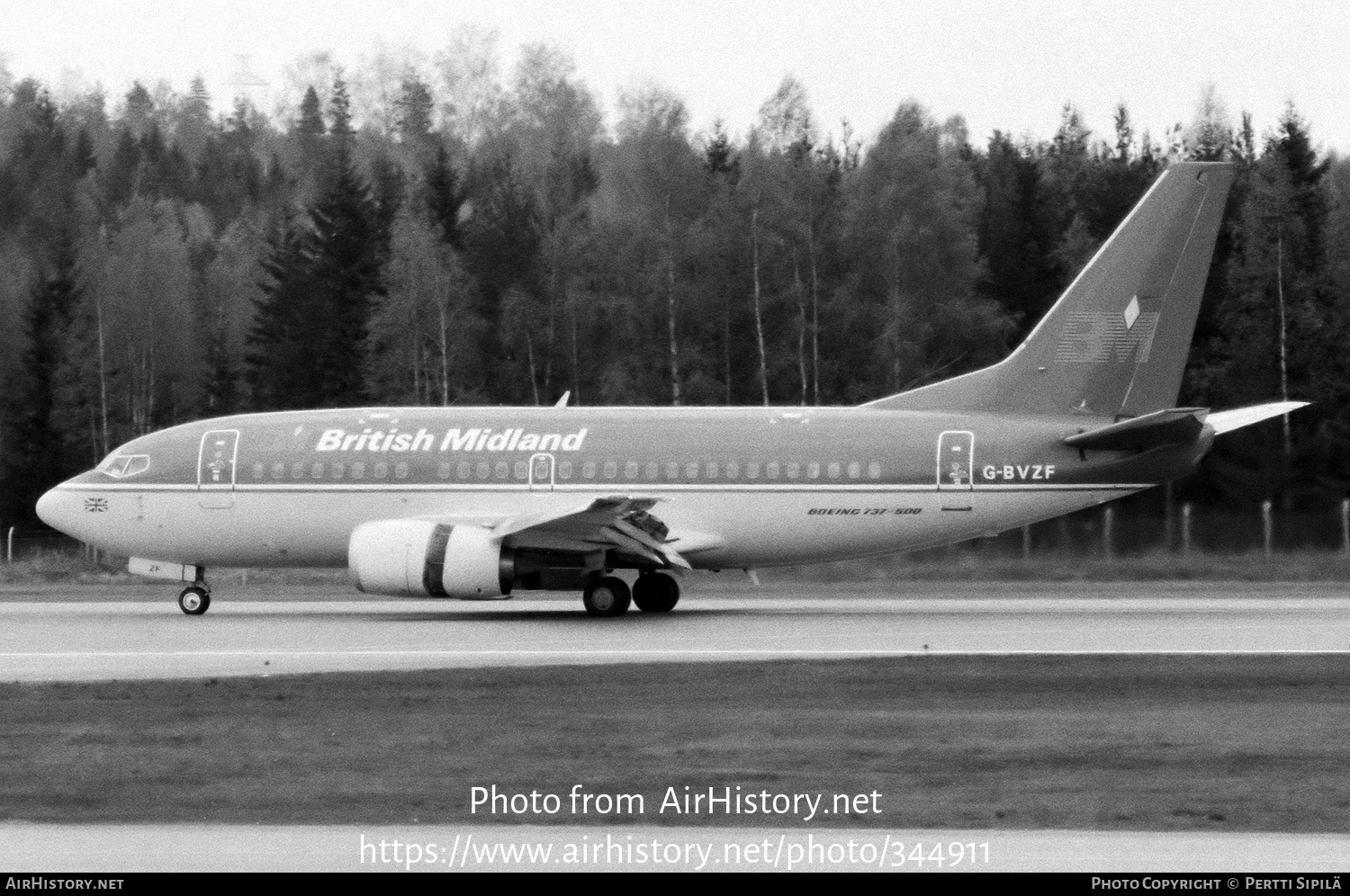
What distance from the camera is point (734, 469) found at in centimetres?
3011

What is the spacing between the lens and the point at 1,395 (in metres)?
71.2

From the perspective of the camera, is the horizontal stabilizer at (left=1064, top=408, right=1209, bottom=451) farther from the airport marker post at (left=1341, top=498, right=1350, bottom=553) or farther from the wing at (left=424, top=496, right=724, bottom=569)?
the airport marker post at (left=1341, top=498, right=1350, bottom=553)

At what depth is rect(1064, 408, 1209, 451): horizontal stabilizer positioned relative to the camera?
28.4 metres

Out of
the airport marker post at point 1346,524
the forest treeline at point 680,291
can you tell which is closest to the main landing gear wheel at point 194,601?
the airport marker post at point 1346,524

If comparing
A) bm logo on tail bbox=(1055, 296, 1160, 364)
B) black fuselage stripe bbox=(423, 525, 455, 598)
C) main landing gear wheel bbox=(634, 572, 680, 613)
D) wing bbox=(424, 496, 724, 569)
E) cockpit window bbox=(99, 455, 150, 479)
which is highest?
bm logo on tail bbox=(1055, 296, 1160, 364)

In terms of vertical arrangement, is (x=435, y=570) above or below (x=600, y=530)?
below

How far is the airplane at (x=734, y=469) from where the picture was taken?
29094 millimetres

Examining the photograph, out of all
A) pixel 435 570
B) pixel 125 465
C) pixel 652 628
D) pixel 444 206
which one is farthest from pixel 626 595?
pixel 444 206

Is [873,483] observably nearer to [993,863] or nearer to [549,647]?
[549,647]

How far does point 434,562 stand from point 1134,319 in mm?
11286

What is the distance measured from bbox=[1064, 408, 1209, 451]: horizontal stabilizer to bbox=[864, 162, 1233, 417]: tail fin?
2.73 feet

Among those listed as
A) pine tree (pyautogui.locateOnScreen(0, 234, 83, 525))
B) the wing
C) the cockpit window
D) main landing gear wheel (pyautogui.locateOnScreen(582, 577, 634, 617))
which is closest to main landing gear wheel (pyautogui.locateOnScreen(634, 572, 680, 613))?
the wing

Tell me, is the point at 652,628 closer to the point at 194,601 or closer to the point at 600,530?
the point at 600,530

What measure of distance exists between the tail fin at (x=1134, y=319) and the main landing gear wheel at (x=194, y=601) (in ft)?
40.2
